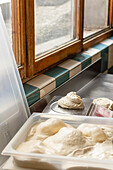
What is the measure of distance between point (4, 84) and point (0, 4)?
1.49 feet

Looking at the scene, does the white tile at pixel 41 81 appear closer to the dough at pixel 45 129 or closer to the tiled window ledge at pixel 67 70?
the tiled window ledge at pixel 67 70

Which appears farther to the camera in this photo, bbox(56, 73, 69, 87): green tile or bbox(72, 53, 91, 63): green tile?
bbox(72, 53, 91, 63): green tile

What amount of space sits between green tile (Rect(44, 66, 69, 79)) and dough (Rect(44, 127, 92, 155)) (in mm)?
870

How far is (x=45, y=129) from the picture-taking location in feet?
2.99

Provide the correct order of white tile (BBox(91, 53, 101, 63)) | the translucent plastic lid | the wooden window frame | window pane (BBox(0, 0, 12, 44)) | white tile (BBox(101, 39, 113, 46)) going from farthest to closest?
white tile (BBox(101, 39, 113, 46))
white tile (BBox(91, 53, 101, 63))
the wooden window frame
window pane (BBox(0, 0, 12, 44))
the translucent plastic lid

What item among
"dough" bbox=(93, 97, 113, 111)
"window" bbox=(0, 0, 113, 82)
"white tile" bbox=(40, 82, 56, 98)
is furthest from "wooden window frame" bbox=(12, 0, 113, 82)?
"dough" bbox=(93, 97, 113, 111)

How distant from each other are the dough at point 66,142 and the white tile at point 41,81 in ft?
2.32

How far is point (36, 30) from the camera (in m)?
1.66

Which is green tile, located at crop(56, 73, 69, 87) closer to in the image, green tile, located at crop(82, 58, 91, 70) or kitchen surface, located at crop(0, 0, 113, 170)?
kitchen surface, located at crop(0, 0, 113, 170)

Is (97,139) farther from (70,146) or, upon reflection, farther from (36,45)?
(36,45)

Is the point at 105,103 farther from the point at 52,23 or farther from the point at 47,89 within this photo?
the point at 52,23

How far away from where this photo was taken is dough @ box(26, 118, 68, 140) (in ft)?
2.93

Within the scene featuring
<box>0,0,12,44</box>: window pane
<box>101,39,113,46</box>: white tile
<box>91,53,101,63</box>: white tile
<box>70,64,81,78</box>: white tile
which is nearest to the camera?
<box>0,0,12,44</box>: window pane

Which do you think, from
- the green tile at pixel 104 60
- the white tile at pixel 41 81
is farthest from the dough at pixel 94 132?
the green tile at pixel 104 60
